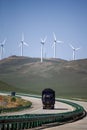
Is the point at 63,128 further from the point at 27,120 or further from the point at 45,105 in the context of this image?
the point at 45,105

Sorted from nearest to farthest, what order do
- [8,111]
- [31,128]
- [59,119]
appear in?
[31,128], [59,119], [8,111]

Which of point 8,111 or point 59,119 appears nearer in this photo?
point 59,119

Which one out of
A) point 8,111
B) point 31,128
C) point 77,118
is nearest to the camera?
point 31,128

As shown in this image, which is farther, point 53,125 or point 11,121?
point 53,125

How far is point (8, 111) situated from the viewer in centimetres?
7212

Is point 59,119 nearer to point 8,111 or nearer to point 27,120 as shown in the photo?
point 27,120

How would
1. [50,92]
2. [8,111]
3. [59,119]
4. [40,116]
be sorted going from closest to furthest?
[40,116] → [59,119] → [8,111] → [50,92]

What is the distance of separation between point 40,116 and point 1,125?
1069 cm

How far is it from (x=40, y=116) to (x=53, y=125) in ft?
5.80

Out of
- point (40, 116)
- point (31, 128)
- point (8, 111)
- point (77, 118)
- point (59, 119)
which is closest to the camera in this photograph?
point (31, 128)

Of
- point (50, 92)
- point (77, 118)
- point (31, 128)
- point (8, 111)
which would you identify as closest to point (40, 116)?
point (31, 128)

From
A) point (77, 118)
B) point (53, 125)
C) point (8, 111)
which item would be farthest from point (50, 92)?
point (53, 125)

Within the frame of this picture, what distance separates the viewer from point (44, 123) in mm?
43281

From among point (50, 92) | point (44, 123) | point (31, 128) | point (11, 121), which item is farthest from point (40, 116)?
point (50, 92)
